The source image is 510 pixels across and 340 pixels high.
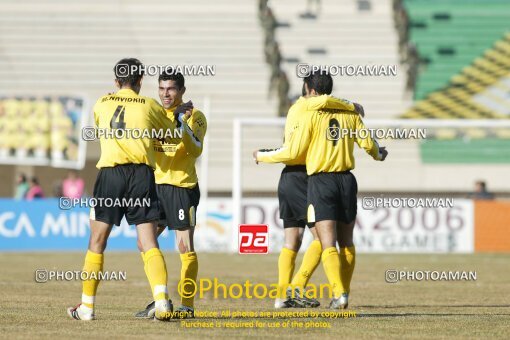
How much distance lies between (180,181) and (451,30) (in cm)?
2517

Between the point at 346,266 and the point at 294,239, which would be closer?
the point at 346,266

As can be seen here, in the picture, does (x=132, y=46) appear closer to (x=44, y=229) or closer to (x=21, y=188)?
(x=21, y=188)

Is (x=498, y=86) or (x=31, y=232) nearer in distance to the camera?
(x=31, y=232)

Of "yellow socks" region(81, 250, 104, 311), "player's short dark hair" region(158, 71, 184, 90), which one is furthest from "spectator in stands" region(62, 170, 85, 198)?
"yellow socks" region(81, 250, 104, 311)

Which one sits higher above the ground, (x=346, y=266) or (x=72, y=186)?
(x=72, y=186)

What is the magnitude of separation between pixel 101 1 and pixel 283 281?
24.7 m

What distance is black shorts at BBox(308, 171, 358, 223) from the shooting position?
32.9ft

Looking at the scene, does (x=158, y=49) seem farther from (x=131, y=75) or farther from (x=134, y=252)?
(x=131, y=75)

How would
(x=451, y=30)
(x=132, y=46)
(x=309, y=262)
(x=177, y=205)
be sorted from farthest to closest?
1. (x=451, y=30)
2. (x=132, y=46)
3. (x=309, y=262)
4. (x=177, y=205)

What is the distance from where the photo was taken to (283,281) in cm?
1119

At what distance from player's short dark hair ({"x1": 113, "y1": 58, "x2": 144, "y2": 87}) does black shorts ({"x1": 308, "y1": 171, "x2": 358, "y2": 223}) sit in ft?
6.75

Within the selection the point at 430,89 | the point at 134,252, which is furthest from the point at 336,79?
the point at 134,252

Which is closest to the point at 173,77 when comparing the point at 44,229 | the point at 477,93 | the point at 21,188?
the point at 44,229

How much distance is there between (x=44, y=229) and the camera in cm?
2492
